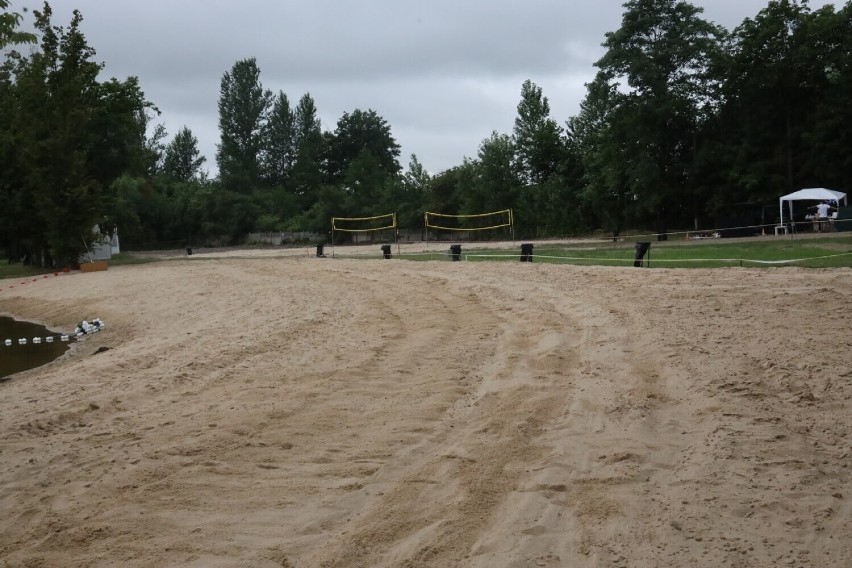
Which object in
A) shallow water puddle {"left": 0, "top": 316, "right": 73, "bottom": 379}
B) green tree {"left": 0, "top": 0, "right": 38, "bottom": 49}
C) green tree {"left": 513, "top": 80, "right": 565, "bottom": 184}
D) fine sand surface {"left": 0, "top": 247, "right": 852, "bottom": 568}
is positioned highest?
green tree {"left": 513, "top": 80, "right": 565, "bottom": 184}

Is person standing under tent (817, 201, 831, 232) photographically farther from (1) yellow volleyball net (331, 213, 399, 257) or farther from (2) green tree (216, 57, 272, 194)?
(2) green tree (216, 57, 272, 194)

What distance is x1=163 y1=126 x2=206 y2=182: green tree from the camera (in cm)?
9012

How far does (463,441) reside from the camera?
5.53 meters

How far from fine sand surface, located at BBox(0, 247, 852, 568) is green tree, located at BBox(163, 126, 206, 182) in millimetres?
83917

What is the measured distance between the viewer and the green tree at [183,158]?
296ft

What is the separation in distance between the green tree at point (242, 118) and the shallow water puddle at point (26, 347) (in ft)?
213

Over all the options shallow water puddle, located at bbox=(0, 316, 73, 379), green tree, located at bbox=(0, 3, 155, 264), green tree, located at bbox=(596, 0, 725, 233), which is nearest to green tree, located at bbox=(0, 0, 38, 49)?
shallow water puddle, located at bbox=(0, 316, 73, 379)

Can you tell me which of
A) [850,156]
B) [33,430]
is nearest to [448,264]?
[33,430]

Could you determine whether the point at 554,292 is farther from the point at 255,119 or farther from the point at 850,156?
the point at 255,119

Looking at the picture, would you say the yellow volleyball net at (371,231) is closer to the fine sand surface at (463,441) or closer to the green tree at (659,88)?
the green tree at (659,88)

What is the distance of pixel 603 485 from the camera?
4562mm

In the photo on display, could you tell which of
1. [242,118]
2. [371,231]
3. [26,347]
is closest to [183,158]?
[242,118]

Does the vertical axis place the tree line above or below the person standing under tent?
above

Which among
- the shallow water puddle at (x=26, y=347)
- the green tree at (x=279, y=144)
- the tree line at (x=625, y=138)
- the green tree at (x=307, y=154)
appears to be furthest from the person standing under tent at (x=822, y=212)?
the green tree at (x=279, y=144)
